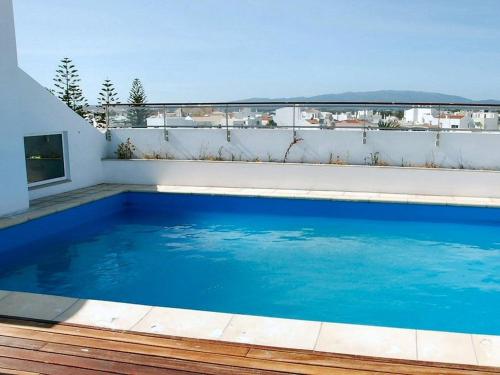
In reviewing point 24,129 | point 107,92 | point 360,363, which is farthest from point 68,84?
point 360,363

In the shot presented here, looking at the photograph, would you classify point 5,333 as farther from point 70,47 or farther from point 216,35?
point 216,35

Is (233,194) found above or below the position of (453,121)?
below

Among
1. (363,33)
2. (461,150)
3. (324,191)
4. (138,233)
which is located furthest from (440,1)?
(138,233)

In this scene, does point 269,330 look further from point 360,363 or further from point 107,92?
point 107,92

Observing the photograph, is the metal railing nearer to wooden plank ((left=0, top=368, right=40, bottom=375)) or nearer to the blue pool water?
the blue pool water

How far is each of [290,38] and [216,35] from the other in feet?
10.6

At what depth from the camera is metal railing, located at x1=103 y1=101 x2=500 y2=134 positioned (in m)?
9.45

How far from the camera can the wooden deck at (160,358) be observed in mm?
2992

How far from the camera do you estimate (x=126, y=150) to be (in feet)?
36.1

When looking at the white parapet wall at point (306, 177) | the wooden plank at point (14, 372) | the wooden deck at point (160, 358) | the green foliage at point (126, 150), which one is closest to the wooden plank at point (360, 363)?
the wooden deck at point (160, 358)

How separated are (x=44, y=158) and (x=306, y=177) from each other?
5309 mm

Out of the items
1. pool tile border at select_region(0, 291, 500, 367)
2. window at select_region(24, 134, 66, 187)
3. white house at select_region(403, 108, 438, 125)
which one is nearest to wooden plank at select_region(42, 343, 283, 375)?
pool tile border at select_region(0, 291, 500, 367)

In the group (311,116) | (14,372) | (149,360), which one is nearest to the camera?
(14,372)

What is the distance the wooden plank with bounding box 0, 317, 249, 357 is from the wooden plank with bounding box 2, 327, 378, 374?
2.2 inches
